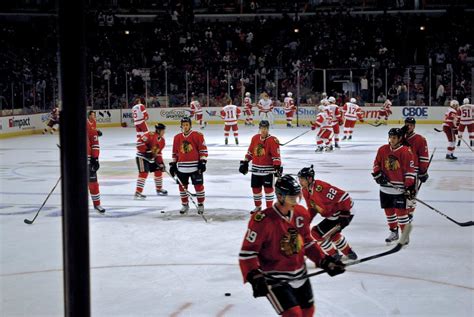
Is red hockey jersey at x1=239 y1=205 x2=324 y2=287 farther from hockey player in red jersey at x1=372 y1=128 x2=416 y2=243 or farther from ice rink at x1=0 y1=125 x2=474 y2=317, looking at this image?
hockey player in red jersey at x1=372 y1=128 x2=416 y2=243

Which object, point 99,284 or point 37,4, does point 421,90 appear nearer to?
point 37,4

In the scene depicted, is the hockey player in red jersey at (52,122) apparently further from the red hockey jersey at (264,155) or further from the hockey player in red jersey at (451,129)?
the red hockey jersey at (264,155)

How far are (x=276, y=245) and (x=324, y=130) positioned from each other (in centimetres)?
1501

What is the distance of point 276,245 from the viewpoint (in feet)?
14.8

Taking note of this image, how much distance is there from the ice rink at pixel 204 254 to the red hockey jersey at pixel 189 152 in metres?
0.73

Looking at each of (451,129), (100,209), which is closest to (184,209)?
(100,209)

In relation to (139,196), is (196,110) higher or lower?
higher

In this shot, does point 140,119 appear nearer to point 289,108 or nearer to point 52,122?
point 52,122

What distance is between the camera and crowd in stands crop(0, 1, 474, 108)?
2938 centimetres

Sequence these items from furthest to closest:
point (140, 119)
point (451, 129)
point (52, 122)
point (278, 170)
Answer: point (52, 122)
point (451, 129)
point (140, 119)
point (278, 170)

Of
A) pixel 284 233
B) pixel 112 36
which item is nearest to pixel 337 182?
pixel 284 233

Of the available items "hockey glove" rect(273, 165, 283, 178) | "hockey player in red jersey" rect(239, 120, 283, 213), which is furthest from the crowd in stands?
"hockey glove" rect(273, 165, 283, 178)

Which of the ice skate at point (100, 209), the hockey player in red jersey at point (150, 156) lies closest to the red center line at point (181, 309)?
the ice skate at point (100, 209)

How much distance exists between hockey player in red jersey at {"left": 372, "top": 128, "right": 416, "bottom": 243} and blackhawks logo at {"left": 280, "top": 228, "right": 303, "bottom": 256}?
4.16 meters
